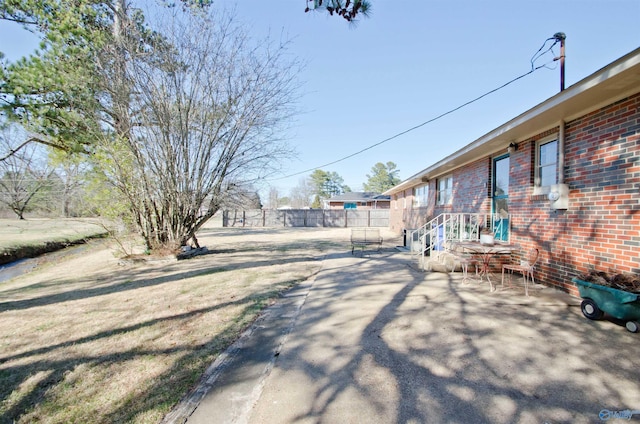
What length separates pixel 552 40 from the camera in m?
6.35

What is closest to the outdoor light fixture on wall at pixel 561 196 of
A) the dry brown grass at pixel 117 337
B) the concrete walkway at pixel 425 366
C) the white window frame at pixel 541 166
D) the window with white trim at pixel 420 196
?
the white window frame at pixel 541 166

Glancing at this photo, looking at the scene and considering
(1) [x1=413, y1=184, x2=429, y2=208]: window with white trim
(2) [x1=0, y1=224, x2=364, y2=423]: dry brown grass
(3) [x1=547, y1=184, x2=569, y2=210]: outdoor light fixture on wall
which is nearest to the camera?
(2) [x1=0, y1=224, x2=364, y2=423]: dry brown grass

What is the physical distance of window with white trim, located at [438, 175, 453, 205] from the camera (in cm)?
981

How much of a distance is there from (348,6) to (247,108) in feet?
17.9

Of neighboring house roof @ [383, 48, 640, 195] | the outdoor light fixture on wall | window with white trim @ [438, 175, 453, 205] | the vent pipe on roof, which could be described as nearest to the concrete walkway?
the outdoor light fixture on wall

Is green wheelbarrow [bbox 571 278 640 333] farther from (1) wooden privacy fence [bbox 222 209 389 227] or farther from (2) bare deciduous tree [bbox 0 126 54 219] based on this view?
(1) wooden privacy fence [bbox 222 209 389 227]

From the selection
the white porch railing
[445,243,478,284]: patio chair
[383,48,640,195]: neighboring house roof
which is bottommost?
[445,243,478,284]: patio chair

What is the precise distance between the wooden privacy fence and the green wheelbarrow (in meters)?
22.8

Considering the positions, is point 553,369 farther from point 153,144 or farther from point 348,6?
point 153,144

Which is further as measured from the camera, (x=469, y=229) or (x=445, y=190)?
(x=445, y=190)

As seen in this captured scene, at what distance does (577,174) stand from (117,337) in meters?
6.92

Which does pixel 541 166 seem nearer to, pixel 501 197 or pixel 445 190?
pixel 501 197

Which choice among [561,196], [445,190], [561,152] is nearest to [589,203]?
[561,196]

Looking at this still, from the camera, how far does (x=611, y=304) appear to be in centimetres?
315
